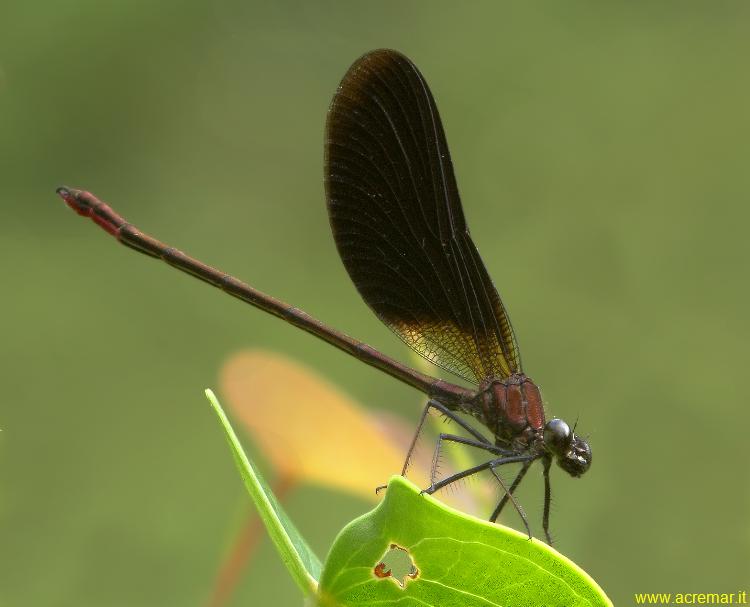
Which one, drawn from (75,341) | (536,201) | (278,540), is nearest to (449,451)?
(278,540)

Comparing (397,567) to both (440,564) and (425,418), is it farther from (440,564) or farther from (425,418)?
(425,418)

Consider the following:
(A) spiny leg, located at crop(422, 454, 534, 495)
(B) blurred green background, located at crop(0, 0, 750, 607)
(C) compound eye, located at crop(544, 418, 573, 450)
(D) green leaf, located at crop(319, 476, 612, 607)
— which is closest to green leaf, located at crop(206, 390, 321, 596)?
(D) green leaf, located at crop(319, 476, 612, 607)

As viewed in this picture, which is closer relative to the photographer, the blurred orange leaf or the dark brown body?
the blurred orange leaf

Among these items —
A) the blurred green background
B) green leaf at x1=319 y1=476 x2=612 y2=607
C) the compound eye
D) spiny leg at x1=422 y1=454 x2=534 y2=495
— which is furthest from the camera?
the blurred green background

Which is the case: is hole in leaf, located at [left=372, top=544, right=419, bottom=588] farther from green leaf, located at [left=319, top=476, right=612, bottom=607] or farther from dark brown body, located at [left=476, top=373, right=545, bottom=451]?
dark brown body, located at [left=476, top=373, right=545, bottom=451]

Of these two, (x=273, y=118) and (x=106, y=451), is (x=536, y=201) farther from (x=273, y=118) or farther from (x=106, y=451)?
(x=106, y=451)

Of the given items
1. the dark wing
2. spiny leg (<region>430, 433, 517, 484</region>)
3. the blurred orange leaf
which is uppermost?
the dark wing

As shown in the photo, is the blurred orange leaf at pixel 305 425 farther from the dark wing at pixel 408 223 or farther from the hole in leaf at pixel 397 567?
the hole in leaf at pixel 397 567
